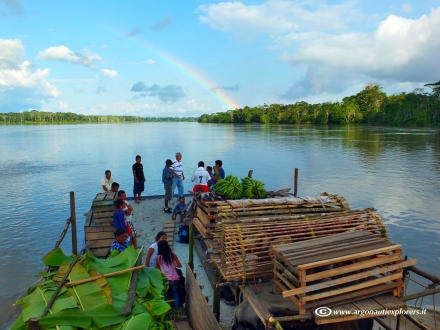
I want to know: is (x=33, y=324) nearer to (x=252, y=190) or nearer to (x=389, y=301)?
(x=389, y=301)

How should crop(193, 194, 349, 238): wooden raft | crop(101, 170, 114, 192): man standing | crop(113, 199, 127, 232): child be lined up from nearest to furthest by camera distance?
crop(193, 194, 349, 238): wooden raft → crop(113, 199, 127, 232): child → crop(101, 170, 114, 192): man standing

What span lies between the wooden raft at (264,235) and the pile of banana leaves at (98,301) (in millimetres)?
1076

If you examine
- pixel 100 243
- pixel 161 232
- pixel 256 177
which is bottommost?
pixel 256 177

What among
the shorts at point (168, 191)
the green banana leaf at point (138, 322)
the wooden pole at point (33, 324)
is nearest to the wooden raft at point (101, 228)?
the shorts at point (168, 191)

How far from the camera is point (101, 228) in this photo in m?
8.14

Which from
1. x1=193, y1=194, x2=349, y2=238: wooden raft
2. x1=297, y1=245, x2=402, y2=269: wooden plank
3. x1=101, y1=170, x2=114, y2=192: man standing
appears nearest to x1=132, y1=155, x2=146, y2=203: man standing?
x1=101, y1=170, x2=114, y2=192: man standing

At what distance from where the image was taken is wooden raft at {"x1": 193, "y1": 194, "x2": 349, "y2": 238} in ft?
20.9

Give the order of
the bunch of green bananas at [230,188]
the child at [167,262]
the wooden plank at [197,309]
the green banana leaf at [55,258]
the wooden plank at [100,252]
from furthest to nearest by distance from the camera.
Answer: the wooden plank at [100,252]
the bunch of green bananas at [230,188]
the child at [167,262]
the green banana leaf at [55,258]
the wooden plank at [197,309]

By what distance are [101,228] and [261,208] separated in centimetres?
397

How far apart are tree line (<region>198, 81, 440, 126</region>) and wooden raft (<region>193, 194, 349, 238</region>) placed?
A: 248 feet

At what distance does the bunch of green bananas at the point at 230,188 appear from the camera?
7.73m

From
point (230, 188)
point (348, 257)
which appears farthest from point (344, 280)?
point (230, 188)

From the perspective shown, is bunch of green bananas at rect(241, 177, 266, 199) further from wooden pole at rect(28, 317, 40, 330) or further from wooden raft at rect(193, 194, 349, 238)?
wooden pole at rect(28, 317, 40, 330)

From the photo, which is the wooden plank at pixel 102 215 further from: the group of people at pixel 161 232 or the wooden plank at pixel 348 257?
the wooden plank at pixel 348 257
